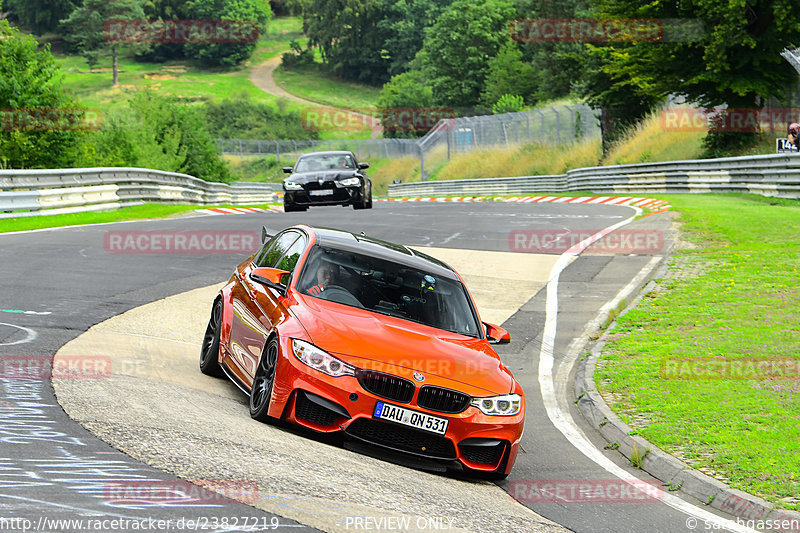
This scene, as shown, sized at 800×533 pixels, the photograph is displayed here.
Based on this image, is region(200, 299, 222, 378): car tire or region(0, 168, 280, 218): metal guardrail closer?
region(200, 299, 222, 378): car tire

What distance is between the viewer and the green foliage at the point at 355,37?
164 m

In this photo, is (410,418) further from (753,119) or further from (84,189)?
(753,119)

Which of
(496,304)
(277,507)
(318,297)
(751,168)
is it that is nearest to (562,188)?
(751,168)

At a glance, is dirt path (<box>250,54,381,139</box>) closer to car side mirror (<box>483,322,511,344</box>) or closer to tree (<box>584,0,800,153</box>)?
tree (<box>584,0,800,153</box>)

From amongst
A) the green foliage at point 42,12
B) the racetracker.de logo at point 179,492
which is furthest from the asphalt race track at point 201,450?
the green foliage at point 42,12

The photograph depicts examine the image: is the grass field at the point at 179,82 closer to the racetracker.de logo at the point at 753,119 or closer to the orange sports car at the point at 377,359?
the racetracker.de logo at the point at 753,119

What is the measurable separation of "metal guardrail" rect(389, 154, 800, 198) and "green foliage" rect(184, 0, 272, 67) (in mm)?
117785

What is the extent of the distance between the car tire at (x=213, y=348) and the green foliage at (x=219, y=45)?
16093 cm

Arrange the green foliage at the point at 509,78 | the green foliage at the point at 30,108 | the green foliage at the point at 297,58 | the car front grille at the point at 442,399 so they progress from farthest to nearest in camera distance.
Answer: the green foliage at the point at 297,58
the green foliage at the point at 509,78
the green foliage at the point at 30,108
the car front grille at the point at 442,399

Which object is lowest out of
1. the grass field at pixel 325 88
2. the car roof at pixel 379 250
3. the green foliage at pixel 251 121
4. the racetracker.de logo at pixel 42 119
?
the green foliage at pixel 251 121

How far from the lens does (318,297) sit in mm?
8117

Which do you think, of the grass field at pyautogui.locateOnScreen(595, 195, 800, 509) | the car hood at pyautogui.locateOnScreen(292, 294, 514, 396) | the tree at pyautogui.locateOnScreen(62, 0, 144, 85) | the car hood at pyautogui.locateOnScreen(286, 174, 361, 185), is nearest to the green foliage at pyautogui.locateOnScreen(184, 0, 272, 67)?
the tree at pyautogui.locateOnScreen(62, 0, 144, 85)

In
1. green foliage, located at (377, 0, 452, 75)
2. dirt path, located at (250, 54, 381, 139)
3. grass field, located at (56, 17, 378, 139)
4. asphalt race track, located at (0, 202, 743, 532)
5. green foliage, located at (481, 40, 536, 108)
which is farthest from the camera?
green foliage, located at (377, 0, 452, 75)

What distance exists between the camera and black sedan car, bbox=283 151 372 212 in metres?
25.8
